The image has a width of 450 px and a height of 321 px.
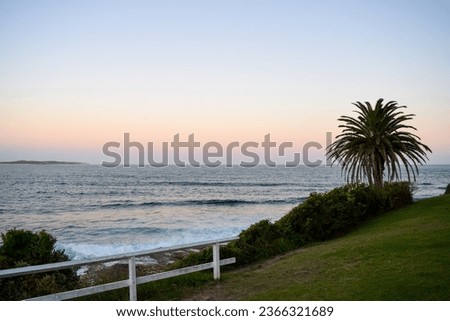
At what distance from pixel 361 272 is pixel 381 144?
397 inches

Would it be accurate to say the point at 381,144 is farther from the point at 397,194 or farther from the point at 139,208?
the point at 139,208

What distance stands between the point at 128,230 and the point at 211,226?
16.8 feet

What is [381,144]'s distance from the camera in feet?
56.2

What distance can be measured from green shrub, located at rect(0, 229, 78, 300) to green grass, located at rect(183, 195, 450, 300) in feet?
7.11

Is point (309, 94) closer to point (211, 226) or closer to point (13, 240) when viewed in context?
point (13, 240)

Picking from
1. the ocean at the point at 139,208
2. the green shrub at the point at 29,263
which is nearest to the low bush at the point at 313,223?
the green shrub at the point at 29,263

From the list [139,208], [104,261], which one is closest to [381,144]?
[104,261]

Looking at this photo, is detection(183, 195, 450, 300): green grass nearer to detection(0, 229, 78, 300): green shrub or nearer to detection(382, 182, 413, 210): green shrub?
detection(0, 229, 78, 300): green shrub

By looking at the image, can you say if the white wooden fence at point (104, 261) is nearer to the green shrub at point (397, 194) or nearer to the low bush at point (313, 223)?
the low bush at point (313, 223)

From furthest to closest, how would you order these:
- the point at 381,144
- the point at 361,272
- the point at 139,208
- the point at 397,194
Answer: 1. the point at 139,208
2. the point at 381,144
3. the point at 397,194
4. the point at 361,272

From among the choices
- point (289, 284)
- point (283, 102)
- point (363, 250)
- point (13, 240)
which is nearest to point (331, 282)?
point (289, 284)

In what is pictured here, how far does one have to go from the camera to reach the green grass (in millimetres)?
6602

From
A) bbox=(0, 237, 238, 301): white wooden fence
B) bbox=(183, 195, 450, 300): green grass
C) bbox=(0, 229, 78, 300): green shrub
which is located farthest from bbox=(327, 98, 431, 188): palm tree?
bbox=(0, 229, 78, 300): green shrub

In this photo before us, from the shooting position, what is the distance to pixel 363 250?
32.1 ft
